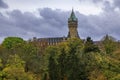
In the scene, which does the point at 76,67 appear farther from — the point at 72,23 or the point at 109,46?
the point at 72,23

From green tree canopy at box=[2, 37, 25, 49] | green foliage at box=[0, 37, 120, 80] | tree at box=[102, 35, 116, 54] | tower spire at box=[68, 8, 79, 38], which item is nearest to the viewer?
green foliage at box=[0, 37, 120, 80]

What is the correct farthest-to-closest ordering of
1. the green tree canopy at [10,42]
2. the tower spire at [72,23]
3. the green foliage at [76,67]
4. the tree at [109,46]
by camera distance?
the tower spire at [72,23], the green tree canopy at [10,42], the tree at [109,46], the green foliage at [76,67]

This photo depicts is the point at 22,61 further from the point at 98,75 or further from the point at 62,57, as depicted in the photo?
the point at 98,75

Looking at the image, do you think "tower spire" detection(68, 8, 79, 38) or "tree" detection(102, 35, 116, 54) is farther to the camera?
"tower spire" detection(68, 8, 79, 38)

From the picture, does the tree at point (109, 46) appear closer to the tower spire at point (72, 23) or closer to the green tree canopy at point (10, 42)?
the green tree canopy at point (10, 42)

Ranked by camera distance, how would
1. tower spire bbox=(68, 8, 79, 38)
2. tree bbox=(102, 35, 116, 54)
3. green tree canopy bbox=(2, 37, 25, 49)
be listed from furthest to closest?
1. tower spire bbox=(68, 8, 79, 38)
2. green tree canopy bbox=(2, 37, 25, 49)
3. tree bbox=(102, 35, 116, 54)

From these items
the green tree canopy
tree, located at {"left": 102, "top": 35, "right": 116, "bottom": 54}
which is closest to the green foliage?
tree, located at {"left": 102, "top": 35, "right": 116, "bottom": 54}

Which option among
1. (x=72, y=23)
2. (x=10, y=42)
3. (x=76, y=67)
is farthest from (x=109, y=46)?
(x=72, y=23)

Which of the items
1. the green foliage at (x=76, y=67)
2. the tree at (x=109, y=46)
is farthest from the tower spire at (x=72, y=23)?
the green foliage at (x=76, y=67)

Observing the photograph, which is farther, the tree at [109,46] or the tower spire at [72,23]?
the tower spire at [72,23]

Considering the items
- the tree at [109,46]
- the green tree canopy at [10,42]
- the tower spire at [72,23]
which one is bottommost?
the tree at [109,46]

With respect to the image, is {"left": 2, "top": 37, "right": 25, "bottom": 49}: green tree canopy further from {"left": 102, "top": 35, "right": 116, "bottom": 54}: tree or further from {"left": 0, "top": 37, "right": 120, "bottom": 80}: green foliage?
{"left": 0, "top": 37, "right": 120, "bottom": 80}: green foliage

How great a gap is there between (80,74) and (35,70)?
19.7 m

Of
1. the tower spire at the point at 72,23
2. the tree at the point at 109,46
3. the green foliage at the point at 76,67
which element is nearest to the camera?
the green foliage at the point at 76,67
